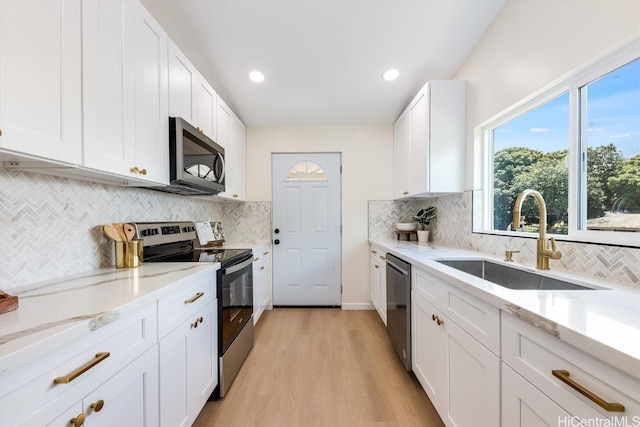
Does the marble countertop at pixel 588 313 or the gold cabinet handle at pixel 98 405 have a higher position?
the marble countertop at pixel 588 313

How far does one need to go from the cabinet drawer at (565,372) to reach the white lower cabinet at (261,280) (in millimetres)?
2145

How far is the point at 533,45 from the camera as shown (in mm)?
1531

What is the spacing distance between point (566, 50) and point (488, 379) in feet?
5.47

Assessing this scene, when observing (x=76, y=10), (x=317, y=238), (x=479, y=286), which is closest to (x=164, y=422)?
(x=479, y=286)

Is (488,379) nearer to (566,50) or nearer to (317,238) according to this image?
(566,50)

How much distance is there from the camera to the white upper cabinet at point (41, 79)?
74cm

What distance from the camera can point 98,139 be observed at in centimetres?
106

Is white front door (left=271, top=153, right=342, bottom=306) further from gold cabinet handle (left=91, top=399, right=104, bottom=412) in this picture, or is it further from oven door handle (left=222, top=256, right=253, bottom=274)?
gold cabinet handle (left=91, top=399, right=104, bottom=412)

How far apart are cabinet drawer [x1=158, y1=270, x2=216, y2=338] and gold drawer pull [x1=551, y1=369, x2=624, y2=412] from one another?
1.35 meters

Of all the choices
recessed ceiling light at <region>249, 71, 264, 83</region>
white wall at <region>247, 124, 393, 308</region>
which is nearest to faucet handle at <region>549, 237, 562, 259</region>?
white wall at <region>247, 124, 393, 308</region>

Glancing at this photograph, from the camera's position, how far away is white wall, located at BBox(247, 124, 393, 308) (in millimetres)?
3316

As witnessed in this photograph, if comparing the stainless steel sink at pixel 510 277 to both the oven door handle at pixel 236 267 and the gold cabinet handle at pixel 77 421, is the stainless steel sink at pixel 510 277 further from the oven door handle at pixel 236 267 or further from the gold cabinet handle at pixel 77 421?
the gold cabinet handle at pixel 77 421

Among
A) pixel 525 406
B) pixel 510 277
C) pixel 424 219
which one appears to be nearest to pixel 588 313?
pixel 525 406

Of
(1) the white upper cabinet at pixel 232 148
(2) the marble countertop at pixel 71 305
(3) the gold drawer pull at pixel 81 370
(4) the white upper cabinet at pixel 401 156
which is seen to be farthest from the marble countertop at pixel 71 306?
(4) the white upper cabinet at pixel 401 156
